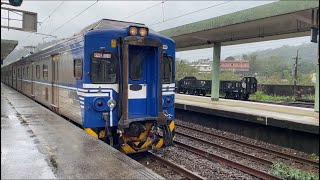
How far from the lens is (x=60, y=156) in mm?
5953

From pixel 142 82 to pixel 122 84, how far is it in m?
0.69

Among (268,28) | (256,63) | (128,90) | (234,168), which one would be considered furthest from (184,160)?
(256,63)

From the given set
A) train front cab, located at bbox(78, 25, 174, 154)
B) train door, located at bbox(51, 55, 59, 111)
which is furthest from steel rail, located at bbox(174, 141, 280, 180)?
train door, located at bbox(51, 55, 59, 111)

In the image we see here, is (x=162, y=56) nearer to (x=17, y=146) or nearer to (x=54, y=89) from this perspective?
(x=17, y=146)

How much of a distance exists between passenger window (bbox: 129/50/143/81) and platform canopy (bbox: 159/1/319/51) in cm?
465

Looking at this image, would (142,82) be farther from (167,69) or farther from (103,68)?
(103,68)

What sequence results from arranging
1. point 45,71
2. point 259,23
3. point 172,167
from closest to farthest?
point 172,167 → point 259,23 → point 45,71

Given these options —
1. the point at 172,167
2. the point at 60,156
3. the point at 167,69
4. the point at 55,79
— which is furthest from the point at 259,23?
the point at 60,156

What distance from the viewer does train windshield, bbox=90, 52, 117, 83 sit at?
7582 millimetres

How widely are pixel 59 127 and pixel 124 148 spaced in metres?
2.30

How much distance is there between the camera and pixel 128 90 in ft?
25.9

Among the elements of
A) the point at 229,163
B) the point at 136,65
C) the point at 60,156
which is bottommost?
the point at 229,163

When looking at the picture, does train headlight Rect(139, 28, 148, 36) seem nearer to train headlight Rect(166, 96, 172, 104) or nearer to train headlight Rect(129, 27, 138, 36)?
train headlight Rect(129, 27, 138, 36)

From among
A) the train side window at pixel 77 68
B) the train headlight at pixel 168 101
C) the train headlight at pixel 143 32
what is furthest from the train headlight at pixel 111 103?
the train headlight at pixel 143 32
